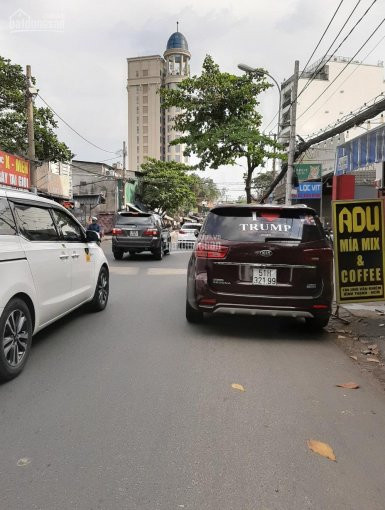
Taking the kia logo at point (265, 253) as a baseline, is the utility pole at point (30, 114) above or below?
above

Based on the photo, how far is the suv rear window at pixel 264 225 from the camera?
5.66 meters

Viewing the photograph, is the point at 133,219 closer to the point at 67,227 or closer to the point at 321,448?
the point at 67,227

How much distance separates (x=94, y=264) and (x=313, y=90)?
59.4m

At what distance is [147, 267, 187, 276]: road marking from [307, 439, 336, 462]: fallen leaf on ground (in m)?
9.47

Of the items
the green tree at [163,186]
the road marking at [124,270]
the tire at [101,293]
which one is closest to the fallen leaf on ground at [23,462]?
the tire at [101,293]

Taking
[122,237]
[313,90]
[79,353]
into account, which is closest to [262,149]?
[122,237]

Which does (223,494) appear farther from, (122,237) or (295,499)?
(122,237)

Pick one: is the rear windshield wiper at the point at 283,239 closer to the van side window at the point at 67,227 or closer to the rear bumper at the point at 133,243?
the van side window at the point at 67,227

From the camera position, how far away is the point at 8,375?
13.2 ft

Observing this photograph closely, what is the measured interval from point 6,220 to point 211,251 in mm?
2499

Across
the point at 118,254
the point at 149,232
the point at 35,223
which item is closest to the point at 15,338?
the point at 35,223

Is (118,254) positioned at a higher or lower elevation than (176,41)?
lower

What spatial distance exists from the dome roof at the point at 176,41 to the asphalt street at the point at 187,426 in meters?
→ 129

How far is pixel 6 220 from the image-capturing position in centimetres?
438
